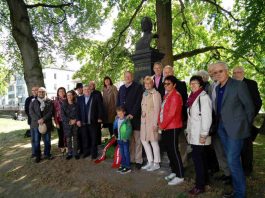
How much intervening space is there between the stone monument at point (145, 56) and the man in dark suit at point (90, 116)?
1348 mm

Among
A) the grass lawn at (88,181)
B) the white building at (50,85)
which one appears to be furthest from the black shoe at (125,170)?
the white building at (50,85)

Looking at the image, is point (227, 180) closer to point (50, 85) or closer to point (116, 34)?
point (116, 34)

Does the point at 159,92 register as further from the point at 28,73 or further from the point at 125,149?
the point at 28,73

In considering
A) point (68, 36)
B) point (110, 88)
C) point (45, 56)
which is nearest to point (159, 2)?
point (110, 88)

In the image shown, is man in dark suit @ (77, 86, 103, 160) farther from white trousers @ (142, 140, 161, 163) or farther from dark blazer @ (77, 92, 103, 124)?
white trousers @ (142, 140, 161, 163)

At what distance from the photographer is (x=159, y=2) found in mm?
11352

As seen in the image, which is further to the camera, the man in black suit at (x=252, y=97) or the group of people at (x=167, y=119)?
the man in black suit at (x=252, y=97)

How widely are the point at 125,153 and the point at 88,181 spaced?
1027 mm

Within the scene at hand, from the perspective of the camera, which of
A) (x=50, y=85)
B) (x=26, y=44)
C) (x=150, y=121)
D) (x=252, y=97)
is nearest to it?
(x=252, y=97)

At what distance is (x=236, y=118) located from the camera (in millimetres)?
4117

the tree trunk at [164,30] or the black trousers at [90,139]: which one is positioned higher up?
the tree trunk at [164,30]

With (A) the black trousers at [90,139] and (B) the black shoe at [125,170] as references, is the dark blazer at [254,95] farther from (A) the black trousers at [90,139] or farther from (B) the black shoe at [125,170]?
(A) the black trousers at [90,139]

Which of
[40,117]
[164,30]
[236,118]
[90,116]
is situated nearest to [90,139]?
[90,116]

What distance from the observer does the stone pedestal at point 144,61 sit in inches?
288
